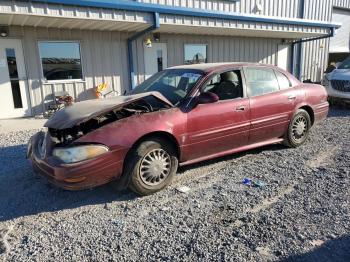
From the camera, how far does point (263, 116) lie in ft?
16.0

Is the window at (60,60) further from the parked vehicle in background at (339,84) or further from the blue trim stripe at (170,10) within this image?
the parked vehicle in background at (339,84)

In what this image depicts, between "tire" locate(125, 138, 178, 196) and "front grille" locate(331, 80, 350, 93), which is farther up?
"front grille" locate(331, 80, 350, 93)

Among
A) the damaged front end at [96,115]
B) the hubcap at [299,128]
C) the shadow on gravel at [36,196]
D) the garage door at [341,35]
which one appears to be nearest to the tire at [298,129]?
the hubcap at [299,128]

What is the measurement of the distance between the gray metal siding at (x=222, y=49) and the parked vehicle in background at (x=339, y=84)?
13.5 ft

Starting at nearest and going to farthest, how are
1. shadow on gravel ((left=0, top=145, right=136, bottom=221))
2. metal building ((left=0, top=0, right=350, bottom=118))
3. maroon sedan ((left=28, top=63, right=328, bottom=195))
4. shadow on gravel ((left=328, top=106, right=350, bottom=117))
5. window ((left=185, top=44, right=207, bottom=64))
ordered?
maroon sedan ((left=28, top=63, right=328, bottom=195)) < shadow on gravel ((left=0, top=145, right=136, bottom=221)) < metal building ((left=0, top=0, right=350, bottom=118)) < shadow on gravel ((left=328, top=106, right=350, bottom=117)) < window ((left=185, top=44, right=207, bottom=64))

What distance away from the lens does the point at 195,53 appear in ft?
39.2

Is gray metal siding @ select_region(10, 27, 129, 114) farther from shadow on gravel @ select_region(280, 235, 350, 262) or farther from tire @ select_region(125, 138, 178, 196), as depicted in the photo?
shadow on gravel @ select_region(280, 235, 350, 262)

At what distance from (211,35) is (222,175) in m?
8.76

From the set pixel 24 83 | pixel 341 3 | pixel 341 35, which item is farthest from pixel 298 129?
pixel 341 35

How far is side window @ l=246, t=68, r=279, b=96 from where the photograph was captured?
16.0 ft

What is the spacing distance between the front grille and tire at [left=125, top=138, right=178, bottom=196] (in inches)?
291

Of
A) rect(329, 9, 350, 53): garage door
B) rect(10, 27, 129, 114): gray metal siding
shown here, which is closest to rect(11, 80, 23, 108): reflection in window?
rect(10, 27, 129, 114): gray metal siding

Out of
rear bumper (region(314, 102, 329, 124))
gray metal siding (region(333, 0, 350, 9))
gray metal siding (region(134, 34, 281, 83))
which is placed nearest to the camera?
rear bumper (region(314, 102, 329, 124))

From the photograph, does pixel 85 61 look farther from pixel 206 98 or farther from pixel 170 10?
pixel 206 98
